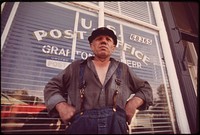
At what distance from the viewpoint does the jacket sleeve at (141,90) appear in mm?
1807

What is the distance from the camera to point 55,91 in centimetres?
165

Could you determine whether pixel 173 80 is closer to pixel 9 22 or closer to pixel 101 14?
pixel 101 14

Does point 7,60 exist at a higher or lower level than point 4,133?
higher

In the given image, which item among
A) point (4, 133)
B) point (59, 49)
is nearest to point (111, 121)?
point (4, 133)

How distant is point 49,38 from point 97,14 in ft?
3.30

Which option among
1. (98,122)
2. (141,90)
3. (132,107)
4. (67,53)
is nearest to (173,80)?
(141,90)

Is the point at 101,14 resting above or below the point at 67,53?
above

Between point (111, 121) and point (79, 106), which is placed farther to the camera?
point (79, 106)

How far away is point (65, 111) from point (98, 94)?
1.11ft

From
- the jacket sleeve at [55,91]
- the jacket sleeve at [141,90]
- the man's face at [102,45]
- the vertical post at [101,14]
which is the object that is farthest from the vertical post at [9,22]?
the jacket sleeve at [141,90]

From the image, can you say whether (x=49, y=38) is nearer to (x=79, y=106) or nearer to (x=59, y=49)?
(x=59, y=49)

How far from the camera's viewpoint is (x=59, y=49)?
7.98 ft

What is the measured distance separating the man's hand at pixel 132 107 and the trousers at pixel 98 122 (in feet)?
0.58

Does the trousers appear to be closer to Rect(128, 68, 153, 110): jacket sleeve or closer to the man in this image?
the man
